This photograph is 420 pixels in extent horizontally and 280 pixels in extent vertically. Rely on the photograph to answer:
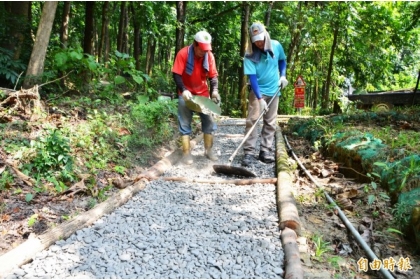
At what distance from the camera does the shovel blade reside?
4663mm

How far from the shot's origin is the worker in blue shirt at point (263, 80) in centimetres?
507

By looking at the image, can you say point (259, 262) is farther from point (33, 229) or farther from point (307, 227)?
point (33, 229)

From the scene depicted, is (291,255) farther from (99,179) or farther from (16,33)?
(16,33)

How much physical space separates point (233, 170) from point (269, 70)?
1665 millimetres

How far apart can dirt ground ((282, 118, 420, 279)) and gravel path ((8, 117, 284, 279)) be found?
285 mm

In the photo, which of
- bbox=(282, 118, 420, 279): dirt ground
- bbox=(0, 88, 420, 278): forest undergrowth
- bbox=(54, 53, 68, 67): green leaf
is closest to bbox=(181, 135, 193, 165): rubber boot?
bbox=(0, 88, 420, 278): forest undergrowth

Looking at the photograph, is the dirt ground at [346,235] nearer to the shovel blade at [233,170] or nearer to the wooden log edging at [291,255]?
the wooden log edging at [291,255]

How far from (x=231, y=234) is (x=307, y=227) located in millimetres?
748

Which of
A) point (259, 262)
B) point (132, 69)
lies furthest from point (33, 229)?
point (132, 69)

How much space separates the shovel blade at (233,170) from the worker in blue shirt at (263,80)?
1.72 ft

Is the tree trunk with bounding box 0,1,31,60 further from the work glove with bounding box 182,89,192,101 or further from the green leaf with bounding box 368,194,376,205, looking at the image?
the green leaf with bounding box 368,194,376,205

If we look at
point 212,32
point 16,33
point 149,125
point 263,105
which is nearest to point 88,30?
point 16,33

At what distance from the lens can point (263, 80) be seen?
5.39m

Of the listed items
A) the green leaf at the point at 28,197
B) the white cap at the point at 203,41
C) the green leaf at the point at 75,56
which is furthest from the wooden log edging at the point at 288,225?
the green leaf at the point at 75,56
